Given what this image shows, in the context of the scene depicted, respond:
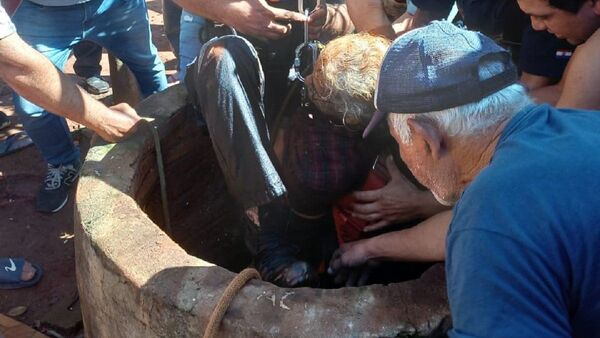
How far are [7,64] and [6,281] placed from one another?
1.27m

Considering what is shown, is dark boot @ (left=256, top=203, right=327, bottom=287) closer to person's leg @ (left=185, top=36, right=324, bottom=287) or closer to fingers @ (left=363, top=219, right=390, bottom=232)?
person's leg @ (left=185, top=36, right=324, bottom=287)

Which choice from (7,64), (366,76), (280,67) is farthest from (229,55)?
(7,64)

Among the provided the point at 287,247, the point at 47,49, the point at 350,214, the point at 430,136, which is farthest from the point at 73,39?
the point at 430,136

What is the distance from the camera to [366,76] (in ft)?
7.00

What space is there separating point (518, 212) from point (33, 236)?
3125mm

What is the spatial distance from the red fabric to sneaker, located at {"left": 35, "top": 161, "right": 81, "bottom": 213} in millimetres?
1976

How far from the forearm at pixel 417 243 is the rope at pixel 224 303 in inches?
21.2

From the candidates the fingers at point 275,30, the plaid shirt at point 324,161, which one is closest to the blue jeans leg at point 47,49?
the fingers at point 275,30

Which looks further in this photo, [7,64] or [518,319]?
[7,64]

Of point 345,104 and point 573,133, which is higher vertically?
point 573,133

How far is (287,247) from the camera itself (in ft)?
8.12

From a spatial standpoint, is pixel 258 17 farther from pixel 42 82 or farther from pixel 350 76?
pixel 42 82

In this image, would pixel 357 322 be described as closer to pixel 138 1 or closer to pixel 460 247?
pixel 460 247

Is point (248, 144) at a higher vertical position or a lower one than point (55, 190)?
higher
